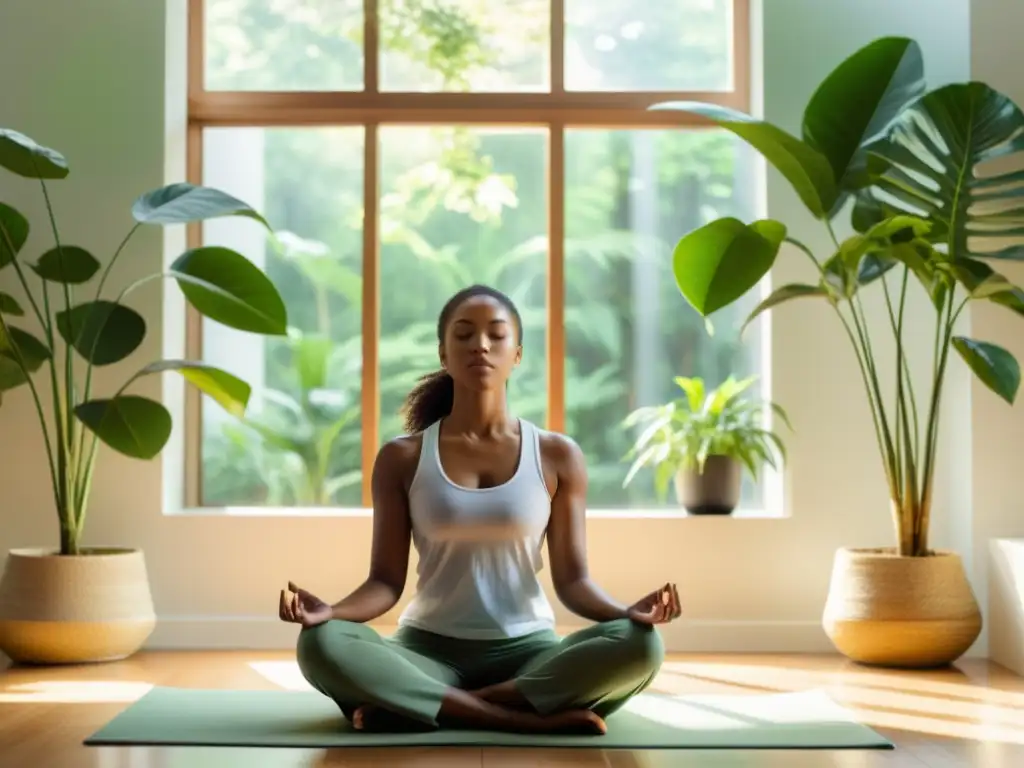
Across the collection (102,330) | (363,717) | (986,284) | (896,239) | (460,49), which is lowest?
(363,717)

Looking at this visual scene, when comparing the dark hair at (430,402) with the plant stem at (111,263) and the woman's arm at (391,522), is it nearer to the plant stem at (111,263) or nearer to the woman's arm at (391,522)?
the woman's arm at (391,522)

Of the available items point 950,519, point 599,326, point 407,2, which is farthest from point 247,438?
point 950,519

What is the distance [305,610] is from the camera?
2998 millimetres

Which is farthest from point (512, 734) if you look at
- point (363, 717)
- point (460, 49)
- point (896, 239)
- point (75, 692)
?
point (460, 49)

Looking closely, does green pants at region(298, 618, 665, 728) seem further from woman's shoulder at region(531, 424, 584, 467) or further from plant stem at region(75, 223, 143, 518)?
plant stem at region(75, 223, 143, 518)

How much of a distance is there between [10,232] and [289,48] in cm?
124

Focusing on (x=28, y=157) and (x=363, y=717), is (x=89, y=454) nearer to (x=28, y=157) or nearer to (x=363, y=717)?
(x=28, y=157)

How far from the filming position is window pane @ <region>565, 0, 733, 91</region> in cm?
501

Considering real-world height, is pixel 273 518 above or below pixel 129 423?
below

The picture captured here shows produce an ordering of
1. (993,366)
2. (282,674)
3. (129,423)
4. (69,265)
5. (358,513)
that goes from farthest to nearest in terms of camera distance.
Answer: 1. (358,513)
2. (69,265)
3. (129,423)
4. (282,674)
5. (993,366)

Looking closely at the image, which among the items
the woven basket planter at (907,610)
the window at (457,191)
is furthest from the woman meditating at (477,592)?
the window at (457,191)

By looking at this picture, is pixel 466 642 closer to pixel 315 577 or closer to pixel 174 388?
pixel 315 577

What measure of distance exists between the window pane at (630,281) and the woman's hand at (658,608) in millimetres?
2035

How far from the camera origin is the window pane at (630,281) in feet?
16.5
